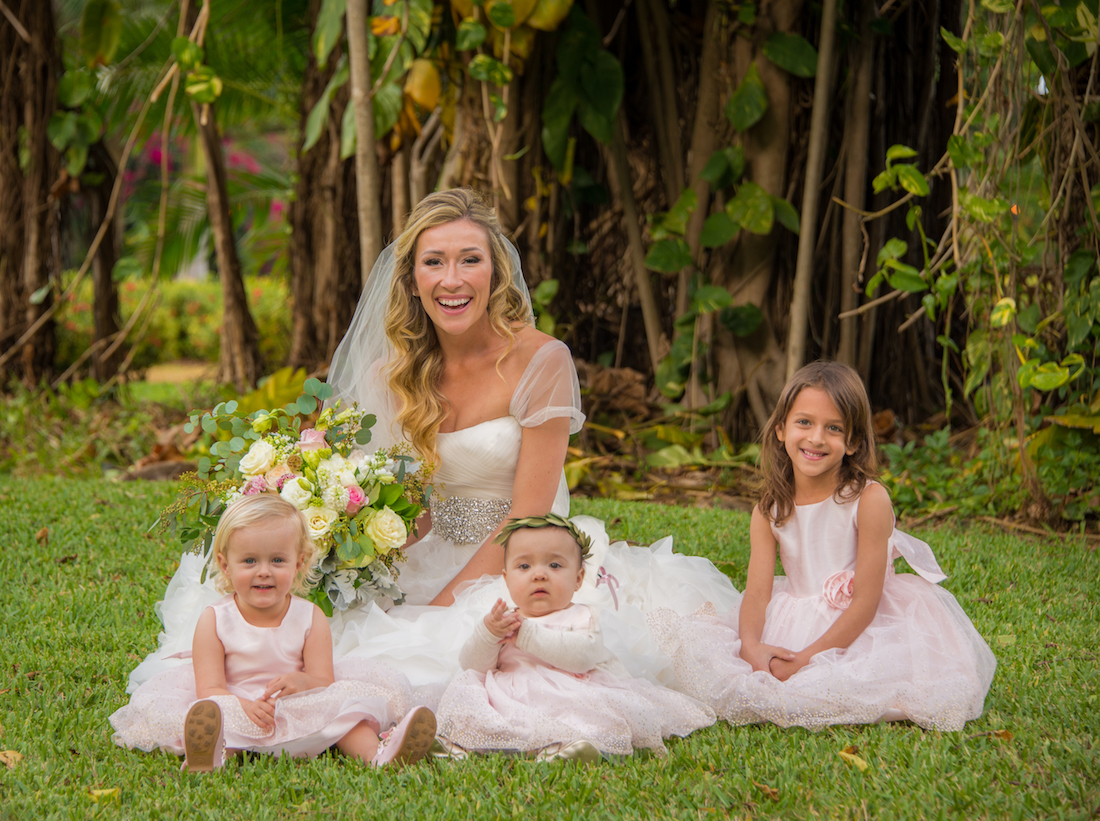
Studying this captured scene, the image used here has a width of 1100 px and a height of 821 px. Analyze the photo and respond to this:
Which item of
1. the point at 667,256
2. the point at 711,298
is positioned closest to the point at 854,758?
the point at 711,298

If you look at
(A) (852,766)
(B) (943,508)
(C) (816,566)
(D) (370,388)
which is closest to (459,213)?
(D) (370,388)

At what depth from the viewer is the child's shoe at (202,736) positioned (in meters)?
2.01

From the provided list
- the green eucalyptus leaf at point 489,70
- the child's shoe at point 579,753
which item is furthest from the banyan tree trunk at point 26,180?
the child's shoe at point 579,753

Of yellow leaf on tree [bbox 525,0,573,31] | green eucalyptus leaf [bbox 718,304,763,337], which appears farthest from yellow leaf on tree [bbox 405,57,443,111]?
green eucalyptus leaf [bbox 718,304,763,337]

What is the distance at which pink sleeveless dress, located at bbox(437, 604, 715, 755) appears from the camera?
2.15 metres

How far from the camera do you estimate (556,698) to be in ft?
7.23

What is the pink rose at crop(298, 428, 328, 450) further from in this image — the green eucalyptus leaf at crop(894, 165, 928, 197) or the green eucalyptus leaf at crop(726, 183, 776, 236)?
the green eucalyptus leaf at crop(726, 183, 776, 236)

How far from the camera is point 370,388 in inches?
125

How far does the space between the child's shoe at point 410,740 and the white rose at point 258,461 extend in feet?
2.66

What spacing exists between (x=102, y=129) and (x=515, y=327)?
551 cm

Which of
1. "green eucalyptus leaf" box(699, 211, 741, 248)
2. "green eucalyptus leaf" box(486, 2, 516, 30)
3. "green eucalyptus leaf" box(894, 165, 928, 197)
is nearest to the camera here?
"green eucalyptus leaf" box(894, 165, 928, 197)

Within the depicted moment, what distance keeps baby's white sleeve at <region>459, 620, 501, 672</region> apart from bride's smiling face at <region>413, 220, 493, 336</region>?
3.33 feet

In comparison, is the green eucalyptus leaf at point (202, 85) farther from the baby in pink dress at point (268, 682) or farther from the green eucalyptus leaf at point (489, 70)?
the baby in pink dress at point (268, 682)

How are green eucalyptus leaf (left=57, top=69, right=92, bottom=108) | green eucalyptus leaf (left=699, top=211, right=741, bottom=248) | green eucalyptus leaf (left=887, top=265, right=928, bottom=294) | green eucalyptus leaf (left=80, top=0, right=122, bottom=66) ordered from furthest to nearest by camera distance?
green eucalyptus leaf (left=57, top=69, right=92, bottom=108) → green eucalyptus leaf (left=80, top=0, right=122, bottom=66) → green eucalyptus leaf (left=699, top=211, right=741, bottom=248) → green eucalyptus leaf (left=887, top=265, right=928, bottom=294)
